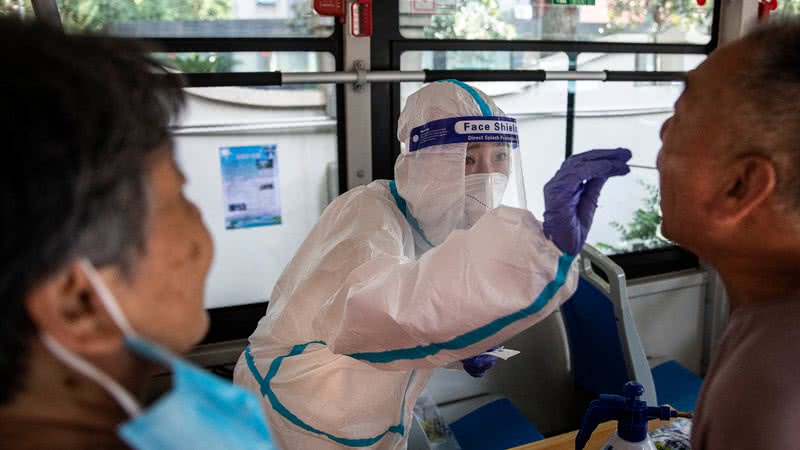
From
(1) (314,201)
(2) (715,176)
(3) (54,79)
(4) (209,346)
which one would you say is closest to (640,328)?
(1) (314,201)

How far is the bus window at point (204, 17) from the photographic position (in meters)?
2.15

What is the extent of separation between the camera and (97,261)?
21.1 inches

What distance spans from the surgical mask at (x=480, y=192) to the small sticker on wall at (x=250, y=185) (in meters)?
1.11

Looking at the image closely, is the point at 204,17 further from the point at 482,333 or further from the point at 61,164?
the point at 61,164

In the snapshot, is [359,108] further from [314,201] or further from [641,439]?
[641,439]

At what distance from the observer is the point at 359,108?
8.13 ft

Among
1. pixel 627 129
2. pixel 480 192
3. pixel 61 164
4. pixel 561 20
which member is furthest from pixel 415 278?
pixel 627 129

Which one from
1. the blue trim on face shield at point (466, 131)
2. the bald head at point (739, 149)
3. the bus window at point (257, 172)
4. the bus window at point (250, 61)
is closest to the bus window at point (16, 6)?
the bus window at point (250, 61)

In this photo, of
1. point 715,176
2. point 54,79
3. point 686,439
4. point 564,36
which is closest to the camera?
point 54,79

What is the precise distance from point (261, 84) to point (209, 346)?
41.1 inches

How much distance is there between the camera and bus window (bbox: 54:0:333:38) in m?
2.15

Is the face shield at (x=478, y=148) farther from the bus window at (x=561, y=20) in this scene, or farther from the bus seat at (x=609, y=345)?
the bus window at (x=561, y=20)

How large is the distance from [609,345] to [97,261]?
221 centimetres

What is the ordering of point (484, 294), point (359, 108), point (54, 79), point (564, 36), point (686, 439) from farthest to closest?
point (564, 36) → point (359, 108) → point (686, 439) → point (484, 294) → point (54, 79)
